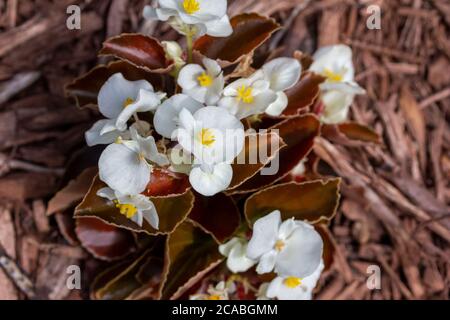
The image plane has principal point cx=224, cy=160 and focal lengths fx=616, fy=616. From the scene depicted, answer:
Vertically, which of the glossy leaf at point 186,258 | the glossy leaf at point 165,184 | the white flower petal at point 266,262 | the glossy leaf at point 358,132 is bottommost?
the glossy leaf at point 186,258

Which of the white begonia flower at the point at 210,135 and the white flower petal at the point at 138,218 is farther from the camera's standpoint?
the white flower petal at the point at 138,218

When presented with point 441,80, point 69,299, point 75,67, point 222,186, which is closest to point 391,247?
point 441,80

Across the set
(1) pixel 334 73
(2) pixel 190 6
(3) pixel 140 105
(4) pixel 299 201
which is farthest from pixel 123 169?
(1) pixel 334 73

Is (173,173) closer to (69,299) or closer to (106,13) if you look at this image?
(69,299)

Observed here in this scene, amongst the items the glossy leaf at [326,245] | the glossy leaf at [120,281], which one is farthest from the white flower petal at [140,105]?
the glossy leaf at [326,245]

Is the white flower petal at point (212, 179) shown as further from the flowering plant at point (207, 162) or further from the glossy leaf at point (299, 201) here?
the glossy leaf at point (299, 201)

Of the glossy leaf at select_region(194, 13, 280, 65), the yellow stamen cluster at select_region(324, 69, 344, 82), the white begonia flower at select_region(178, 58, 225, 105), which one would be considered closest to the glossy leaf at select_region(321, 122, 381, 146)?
the yellow stamen cluster at select_region(324, 69, 344, 82)

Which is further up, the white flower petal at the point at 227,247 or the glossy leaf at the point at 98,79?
the glossy leaf at the point at 98,79

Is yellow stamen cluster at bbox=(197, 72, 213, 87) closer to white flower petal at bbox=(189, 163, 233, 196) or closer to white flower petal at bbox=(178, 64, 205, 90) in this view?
white flower petal at bbox=(178, 64, 205, 90)

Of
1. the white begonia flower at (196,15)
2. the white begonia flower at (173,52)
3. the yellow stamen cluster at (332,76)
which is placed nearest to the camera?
the white begonia flower at (196,15)
